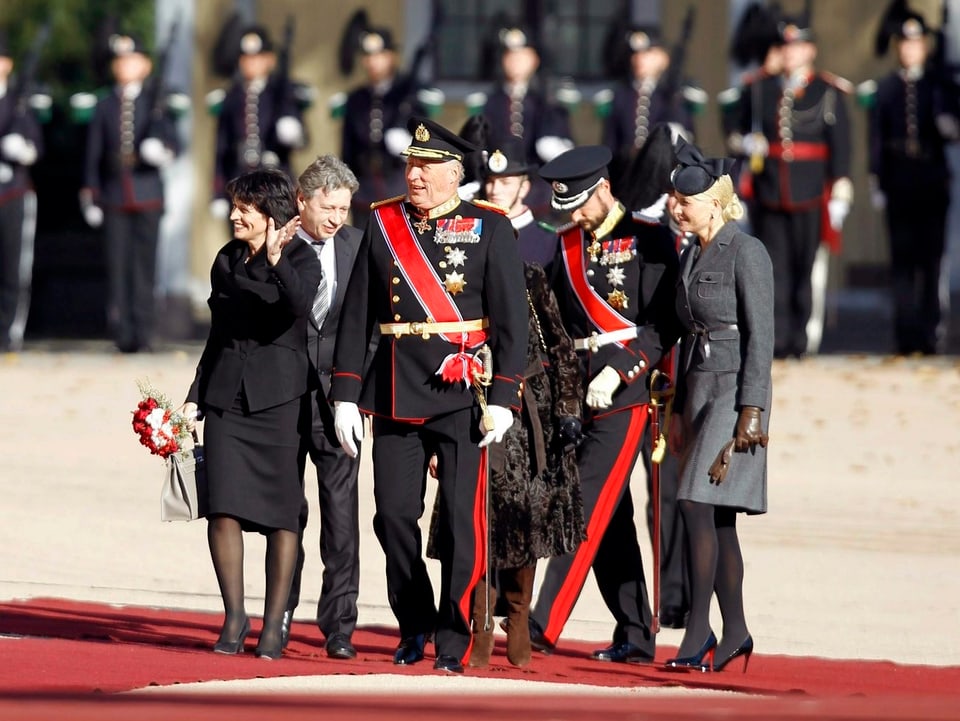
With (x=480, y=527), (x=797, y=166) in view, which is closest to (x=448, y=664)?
(x=480, y=527)

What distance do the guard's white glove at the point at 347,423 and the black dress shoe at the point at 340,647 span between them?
65 cm

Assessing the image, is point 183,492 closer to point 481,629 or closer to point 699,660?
point 481,629

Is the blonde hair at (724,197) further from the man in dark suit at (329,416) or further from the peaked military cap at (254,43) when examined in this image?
the peaked military cap at (254,43)

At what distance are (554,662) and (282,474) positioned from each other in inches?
40.0

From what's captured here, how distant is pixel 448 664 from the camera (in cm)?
684

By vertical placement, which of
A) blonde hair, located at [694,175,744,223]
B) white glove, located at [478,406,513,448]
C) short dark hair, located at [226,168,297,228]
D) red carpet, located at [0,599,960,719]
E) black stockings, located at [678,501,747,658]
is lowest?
red carpet, located at [0,599,960,719]

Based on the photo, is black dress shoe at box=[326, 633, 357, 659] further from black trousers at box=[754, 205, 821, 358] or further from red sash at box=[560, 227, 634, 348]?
black trousers at box=[754, 205, 821, 358]

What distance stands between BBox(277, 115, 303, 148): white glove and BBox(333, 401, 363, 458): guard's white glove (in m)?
9.47

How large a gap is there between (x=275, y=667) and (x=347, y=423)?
0.74 meters

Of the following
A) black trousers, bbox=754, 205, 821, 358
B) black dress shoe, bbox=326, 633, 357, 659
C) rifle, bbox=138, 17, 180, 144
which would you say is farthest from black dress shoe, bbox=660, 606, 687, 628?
rifle, bbox=138, 17, 180, 144

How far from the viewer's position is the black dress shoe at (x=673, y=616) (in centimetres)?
825

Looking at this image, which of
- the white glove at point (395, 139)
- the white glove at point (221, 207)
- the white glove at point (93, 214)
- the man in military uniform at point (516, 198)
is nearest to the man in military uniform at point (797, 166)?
the white glove at point (395, 139)

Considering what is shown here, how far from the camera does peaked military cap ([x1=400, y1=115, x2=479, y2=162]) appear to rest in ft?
23.1

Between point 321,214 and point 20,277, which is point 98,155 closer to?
point 20,277
